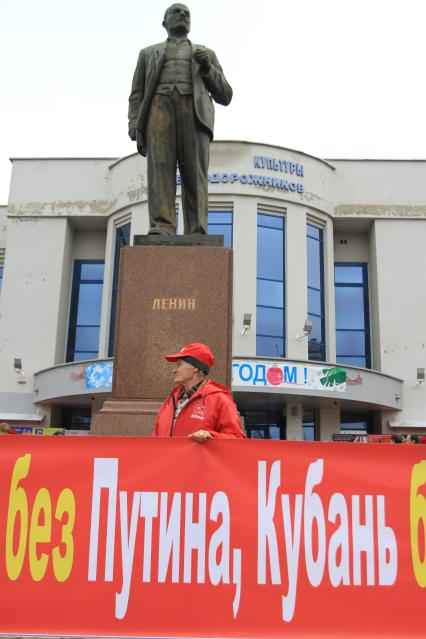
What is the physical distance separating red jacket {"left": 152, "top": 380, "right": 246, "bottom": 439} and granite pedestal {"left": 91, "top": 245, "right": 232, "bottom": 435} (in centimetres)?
144

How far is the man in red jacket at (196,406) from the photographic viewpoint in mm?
3977

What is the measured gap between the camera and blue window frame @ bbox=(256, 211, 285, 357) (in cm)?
2314

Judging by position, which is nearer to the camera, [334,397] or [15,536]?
[15,536]

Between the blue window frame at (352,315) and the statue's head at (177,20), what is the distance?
65.3 feet

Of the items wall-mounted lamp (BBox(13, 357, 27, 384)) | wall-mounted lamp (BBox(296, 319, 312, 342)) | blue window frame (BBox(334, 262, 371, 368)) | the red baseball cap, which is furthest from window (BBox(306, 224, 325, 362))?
the red baseball cap

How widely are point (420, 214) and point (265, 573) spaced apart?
24327 millimetres

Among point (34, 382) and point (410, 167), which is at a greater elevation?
point (410, 167)

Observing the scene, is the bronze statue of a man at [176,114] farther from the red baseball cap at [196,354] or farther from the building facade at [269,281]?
the building facade at [269,281]

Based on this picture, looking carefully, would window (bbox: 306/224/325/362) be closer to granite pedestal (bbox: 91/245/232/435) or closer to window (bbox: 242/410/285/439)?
window (bbox: 242/410/285/439)

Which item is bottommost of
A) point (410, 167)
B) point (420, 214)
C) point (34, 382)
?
point (34, 382)

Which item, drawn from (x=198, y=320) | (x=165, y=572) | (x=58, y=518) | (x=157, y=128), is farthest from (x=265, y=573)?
(x=157, y=128)

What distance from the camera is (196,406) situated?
4094mm

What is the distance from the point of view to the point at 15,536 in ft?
11.5

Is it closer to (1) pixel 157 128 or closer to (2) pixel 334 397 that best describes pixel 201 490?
(1) pixel 157 128
